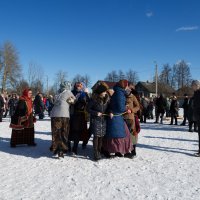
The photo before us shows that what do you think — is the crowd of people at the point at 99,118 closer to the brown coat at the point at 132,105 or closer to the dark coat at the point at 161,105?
the brown coat at the point at 132,105

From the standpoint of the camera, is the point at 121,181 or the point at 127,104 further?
the point at 127,104

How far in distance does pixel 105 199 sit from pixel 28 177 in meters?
1.78

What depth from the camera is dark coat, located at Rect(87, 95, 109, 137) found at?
6930 millimetres


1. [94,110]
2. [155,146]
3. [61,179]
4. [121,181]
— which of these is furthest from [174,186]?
[155,146]

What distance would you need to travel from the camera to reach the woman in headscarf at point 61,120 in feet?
23.2

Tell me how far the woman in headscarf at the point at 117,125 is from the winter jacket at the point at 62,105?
972 mm

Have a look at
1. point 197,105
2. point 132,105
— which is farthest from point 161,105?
point 132,105

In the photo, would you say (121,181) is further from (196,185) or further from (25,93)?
(25,93)

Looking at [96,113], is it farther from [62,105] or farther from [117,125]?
[62,105]

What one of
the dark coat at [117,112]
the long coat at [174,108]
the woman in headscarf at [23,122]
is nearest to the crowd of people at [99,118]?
the dark coat at [117,112]

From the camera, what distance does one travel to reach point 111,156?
23.9ft

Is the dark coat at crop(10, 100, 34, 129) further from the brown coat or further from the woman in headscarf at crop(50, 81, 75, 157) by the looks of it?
the brown coat

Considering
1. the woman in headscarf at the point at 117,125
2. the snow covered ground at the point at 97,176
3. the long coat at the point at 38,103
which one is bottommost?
the snow covered ground at the point at 97,176

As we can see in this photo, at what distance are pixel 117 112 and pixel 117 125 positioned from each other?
291 mm
